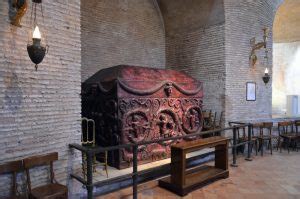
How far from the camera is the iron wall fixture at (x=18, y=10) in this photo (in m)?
2.98

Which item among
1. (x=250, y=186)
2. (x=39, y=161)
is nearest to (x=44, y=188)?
(x=39, y=161)

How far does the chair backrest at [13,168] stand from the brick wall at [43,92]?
0.09 meters

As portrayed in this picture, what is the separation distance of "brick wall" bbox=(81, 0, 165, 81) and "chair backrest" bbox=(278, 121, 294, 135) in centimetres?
427

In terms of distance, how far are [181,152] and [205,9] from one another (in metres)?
4.66

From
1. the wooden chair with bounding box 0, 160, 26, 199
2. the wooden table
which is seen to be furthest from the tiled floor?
the wooden chair with bounding box 0, 160, 26, 199

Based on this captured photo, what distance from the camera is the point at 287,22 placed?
10008mm

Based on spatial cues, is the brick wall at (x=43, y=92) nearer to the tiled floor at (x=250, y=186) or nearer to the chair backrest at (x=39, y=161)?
the chair backrest at (x=39, y=161)

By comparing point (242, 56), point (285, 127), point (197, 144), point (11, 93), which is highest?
point (242, 56)

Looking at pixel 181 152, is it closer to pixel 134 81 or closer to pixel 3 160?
pixel 134 81

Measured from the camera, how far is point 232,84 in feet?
21.9

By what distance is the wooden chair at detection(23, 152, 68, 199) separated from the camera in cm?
305

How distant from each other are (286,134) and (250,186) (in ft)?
13.0

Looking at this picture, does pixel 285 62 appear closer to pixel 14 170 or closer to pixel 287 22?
pixel 287 22

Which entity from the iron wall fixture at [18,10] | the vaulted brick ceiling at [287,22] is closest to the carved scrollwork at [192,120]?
the iron wall fixture at [18,10]
